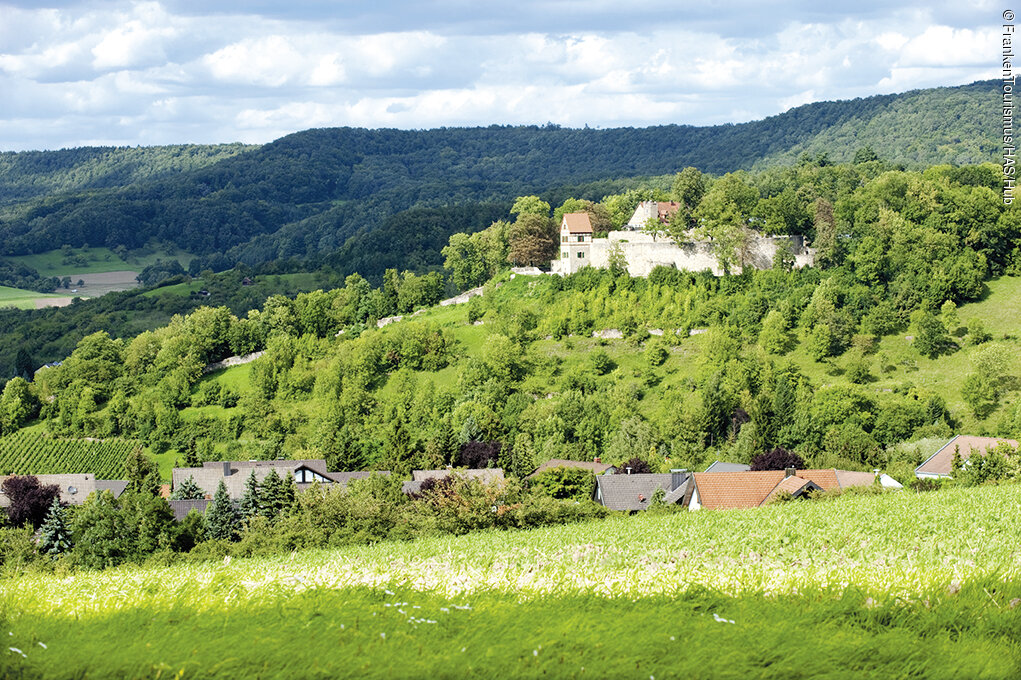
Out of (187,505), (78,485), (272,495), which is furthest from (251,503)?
(78,485)

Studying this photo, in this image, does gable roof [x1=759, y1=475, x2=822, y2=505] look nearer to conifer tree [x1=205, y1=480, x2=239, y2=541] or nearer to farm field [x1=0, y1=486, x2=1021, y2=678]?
conifer tree [x1=205, y1=480, x2=239, y2=541]

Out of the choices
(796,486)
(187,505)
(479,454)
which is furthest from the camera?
(479,454)

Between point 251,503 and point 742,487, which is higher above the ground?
point 251,503

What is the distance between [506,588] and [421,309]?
3244 inches

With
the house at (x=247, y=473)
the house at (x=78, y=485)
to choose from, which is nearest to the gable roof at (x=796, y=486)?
the house at (x=247, y=473)

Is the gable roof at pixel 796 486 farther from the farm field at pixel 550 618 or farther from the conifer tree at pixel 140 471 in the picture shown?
the conifer tree at pixel 140 471

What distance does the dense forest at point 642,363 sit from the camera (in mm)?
61906

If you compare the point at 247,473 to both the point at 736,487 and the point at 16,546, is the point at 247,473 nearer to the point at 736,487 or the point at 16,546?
the point at 16,546

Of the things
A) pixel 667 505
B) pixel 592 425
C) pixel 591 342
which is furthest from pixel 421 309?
pixel 667 505

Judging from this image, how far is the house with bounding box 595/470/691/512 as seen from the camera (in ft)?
147

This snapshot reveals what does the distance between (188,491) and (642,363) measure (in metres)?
32.7

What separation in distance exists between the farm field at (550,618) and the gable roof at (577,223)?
220 feet

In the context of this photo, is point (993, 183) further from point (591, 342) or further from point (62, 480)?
point (62, 480)

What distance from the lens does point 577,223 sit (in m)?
81.5
